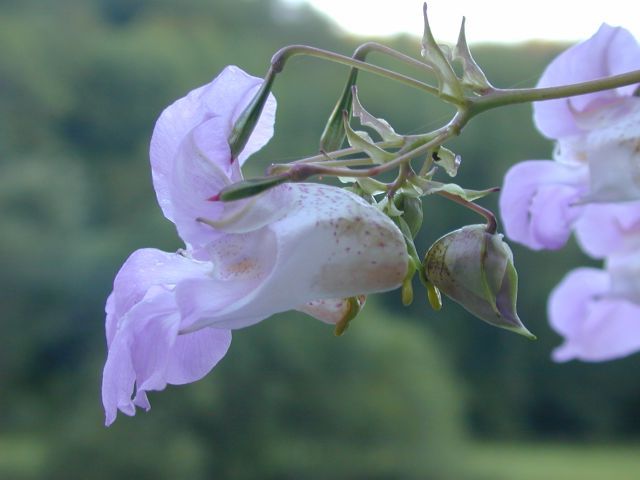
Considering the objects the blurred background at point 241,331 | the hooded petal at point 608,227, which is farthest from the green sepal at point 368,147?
the blurred background at point 241,331

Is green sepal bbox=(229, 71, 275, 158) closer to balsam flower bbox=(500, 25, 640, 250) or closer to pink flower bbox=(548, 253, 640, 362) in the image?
balsam flower bbox=(500, 25, 640, 250)

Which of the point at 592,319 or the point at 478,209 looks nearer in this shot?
the point at 478,209

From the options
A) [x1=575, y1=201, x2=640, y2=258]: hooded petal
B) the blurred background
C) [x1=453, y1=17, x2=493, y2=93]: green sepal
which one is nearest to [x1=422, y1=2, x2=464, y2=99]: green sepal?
[x1=453, y1=17, x2=493, y2=93]: green sepal

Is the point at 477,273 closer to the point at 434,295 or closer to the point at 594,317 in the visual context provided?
the point at 434,295

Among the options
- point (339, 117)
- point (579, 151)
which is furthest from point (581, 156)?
point (339, 117)

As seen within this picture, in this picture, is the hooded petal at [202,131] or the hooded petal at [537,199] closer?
the hooded petal at [202,131]

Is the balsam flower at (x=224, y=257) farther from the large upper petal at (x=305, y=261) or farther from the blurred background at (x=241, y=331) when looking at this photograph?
the blurred background at (x=241, y=331)
